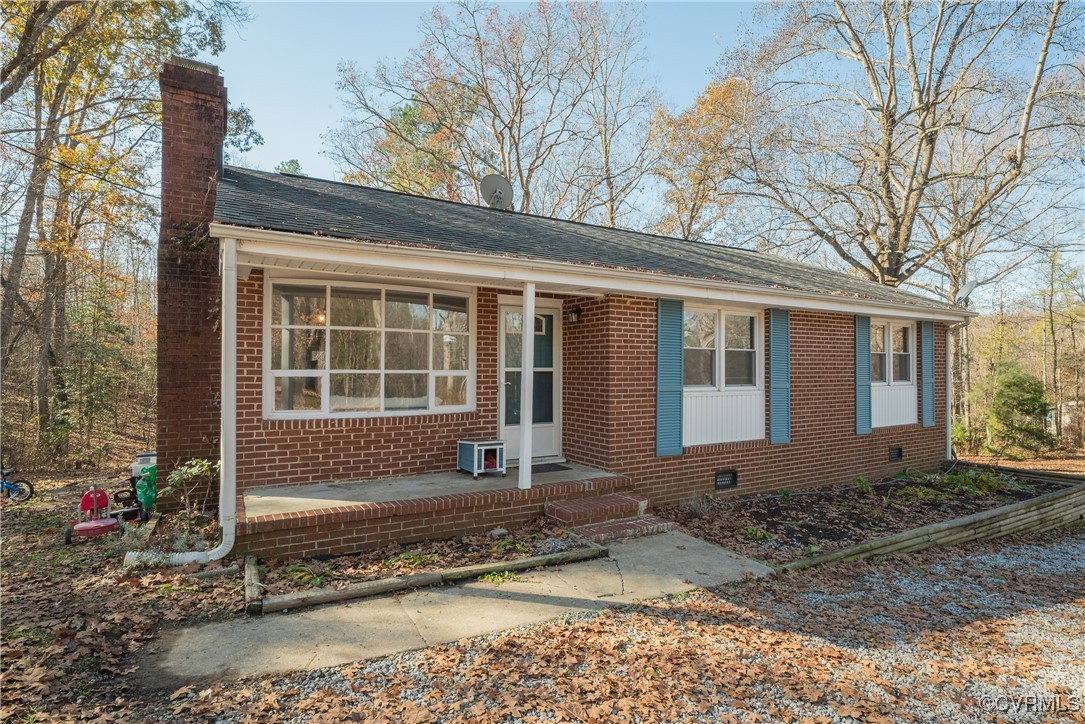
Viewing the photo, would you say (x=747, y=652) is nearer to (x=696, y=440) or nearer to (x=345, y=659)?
(x=345, y=659)

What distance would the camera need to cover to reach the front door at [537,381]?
7578mm

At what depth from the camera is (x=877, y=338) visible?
1030 centimetres

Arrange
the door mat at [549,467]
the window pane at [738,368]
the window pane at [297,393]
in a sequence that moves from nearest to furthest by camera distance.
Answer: the window pane at [297,393] → the door mat at [549,467] → the window pane at [738,368]

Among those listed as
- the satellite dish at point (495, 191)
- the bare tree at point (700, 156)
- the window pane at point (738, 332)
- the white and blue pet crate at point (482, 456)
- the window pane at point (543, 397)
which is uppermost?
the bare tree at point (700, 156)

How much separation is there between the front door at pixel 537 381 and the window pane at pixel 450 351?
504 millimetres

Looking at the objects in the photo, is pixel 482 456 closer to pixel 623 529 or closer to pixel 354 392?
pixel 354 392

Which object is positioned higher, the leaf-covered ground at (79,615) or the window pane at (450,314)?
the window pane at (450,314)

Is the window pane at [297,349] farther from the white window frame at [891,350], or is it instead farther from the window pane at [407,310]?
the white window frame at [891,350]

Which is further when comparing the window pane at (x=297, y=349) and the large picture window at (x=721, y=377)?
the large picture window at (x=721, y=377)

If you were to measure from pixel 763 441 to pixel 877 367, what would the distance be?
141 inches

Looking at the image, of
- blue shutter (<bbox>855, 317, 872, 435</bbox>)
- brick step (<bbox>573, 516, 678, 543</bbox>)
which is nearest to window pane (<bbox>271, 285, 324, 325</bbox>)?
brick step (<bbox>573, 516, 678, 543</bbox>)

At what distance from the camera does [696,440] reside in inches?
309

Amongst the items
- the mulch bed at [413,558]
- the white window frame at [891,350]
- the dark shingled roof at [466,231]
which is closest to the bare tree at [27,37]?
the dark shingled roof at [466,231]

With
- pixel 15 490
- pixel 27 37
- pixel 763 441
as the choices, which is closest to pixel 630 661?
pixel 763 441
